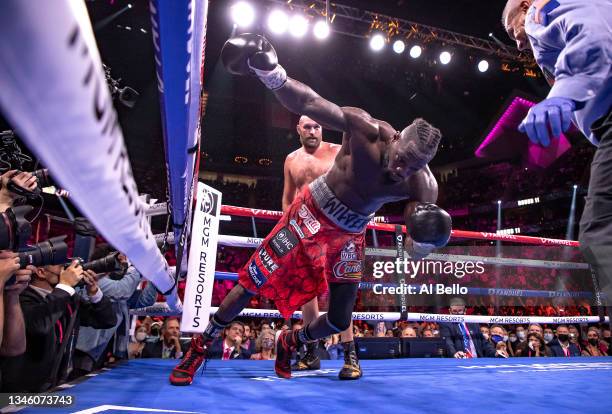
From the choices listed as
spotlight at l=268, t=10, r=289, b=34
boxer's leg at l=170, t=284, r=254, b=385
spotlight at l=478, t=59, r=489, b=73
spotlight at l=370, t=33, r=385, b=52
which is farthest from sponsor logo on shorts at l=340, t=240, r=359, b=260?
spotlight at l=478, t=59, r=489, b=73

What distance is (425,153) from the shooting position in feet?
5.95

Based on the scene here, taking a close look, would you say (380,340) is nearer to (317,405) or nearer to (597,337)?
(317,405)

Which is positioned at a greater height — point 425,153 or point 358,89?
point 358,89

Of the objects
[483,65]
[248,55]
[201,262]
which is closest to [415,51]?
[483,65]

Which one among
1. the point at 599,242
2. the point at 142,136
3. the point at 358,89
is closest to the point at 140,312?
the point at 599,242

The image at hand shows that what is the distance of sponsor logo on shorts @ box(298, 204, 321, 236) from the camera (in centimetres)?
221

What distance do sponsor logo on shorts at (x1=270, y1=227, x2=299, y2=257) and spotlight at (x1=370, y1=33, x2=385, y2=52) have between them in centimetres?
784

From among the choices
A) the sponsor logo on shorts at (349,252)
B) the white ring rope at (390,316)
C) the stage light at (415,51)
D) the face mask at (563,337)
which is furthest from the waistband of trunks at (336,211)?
the stage light at (415,51)

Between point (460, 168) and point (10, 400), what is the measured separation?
64.9ft

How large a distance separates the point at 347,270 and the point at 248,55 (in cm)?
126

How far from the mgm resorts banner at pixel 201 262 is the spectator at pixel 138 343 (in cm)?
122

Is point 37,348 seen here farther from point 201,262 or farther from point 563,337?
point 563,337

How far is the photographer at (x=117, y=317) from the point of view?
7.04 feet

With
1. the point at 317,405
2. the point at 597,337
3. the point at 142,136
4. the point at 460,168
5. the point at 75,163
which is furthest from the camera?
the point at 460,168
